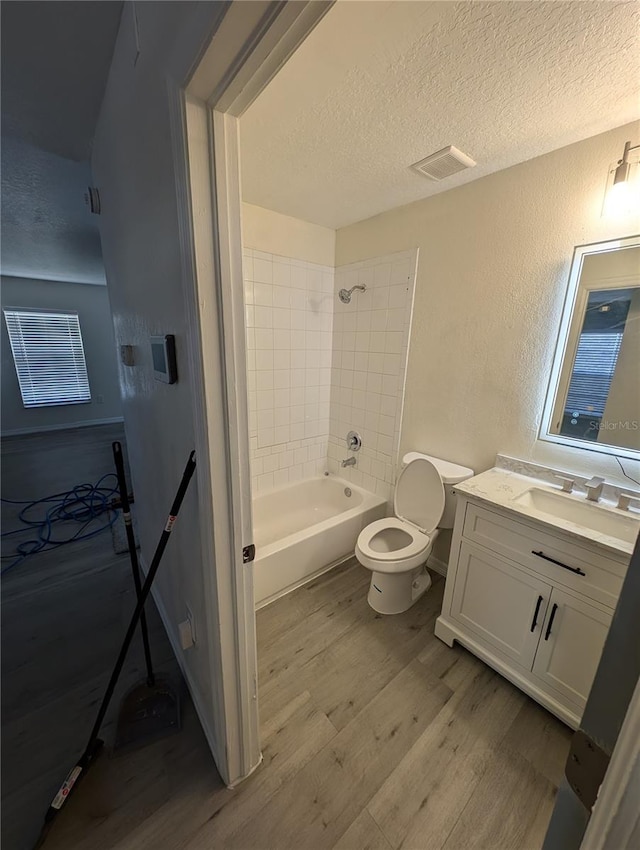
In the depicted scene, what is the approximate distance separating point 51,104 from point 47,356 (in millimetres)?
4930

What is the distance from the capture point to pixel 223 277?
2.49 ft

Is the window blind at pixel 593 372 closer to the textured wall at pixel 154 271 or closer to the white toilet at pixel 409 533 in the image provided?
the white toilet at pixel 409 533

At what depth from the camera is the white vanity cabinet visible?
3.97ft

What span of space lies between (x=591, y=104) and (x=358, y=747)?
2611mm

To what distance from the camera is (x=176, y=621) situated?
152 centimetres

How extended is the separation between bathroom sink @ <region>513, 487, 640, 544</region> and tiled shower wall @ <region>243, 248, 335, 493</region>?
1.71 metres

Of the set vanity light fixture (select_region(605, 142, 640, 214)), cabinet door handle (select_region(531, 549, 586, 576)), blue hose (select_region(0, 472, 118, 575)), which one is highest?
vanity light fixture (select_region(605, 142, 640, 214))

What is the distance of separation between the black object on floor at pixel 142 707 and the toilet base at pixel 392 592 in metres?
1.09

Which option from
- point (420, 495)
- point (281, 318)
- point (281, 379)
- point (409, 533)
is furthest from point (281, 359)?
point (409, 533)

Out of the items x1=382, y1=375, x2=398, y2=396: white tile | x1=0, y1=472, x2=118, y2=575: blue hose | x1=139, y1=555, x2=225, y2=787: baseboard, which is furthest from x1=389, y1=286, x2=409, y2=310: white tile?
x1=0, y1=472, x2=118, y2=575: blue hose

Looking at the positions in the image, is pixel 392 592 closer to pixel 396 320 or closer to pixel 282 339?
pixel 396 320

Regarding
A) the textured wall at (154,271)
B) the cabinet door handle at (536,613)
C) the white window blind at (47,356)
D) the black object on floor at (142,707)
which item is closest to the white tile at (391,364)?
the cabinet door handle at (536,613)

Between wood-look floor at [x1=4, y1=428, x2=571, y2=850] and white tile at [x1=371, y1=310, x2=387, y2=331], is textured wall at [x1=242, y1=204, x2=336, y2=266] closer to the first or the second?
white tile at [x1=371, y1=310, x2=387, y2=331]

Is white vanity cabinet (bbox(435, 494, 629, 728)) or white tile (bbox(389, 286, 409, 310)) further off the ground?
white tile (bbox(389, 286, 409, 310))
